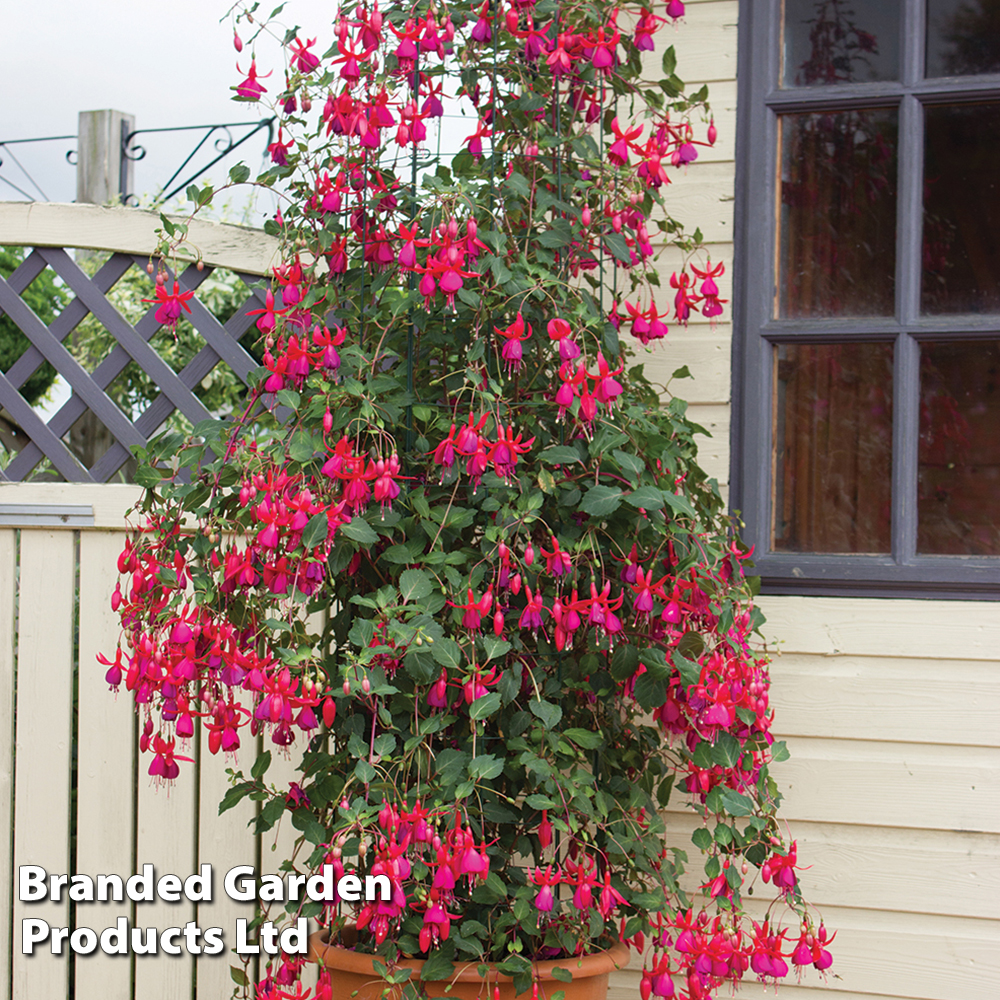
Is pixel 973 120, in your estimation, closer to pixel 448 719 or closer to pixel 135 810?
pixel 448 719

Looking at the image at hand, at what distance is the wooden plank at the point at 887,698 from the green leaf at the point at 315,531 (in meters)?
0.88

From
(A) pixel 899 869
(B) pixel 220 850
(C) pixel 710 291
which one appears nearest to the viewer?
(C) pixel 710 291

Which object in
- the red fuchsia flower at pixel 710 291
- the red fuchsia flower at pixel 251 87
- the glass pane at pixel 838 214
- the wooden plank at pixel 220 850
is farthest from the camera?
the wooden plank at pixel 220 850

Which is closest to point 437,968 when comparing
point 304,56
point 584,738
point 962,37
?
point 584,738

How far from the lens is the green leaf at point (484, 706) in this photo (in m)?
1.19

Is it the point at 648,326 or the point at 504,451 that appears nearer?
the point at 504,451

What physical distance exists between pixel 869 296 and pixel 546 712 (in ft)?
3.19

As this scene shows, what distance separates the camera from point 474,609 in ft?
3.92

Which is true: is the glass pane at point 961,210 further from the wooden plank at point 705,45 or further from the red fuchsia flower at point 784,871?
the red fuchsia flower at point 784,871

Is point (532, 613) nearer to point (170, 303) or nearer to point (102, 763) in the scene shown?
point (170, 303)

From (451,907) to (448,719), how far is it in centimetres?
29

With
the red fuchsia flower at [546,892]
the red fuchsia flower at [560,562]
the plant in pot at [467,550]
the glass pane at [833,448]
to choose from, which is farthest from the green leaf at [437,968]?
the glass pane at [833,448]

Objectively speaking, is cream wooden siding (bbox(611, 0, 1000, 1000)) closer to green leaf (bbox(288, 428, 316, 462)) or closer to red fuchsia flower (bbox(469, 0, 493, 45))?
green leaf (bbox(288, 428, 316, 462))

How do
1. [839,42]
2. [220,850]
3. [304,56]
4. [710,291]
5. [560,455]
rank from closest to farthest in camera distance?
1. [560,455]
2. [304,56]
3. [710,291]
4. [839,42]
5. [220,850]
